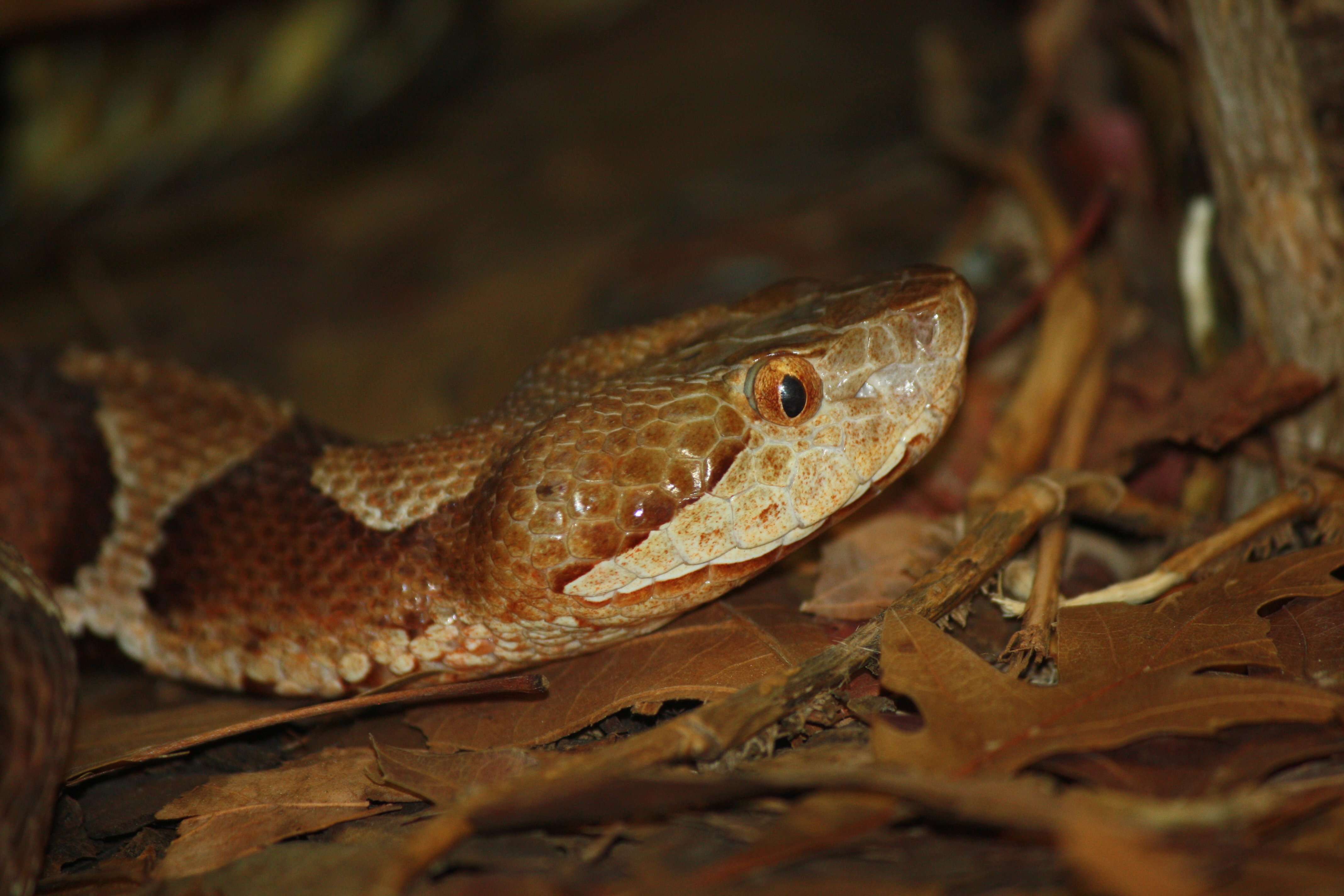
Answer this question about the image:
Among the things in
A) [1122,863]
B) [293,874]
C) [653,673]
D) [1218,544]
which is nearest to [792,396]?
[653,673]

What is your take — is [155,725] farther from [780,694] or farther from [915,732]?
[915,732]

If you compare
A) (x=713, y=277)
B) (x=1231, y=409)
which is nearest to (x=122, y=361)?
(x=713, y=277)

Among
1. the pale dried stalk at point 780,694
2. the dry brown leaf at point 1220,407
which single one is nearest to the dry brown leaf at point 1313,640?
the pale dried stalk at point 780,694

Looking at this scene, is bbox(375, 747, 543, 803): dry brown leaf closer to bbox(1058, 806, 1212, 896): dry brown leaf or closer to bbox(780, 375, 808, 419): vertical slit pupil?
bbox(780, 375, 808, 419): vertical slit pupil

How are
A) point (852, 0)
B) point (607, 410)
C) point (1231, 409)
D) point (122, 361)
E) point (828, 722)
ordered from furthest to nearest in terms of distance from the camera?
point (852, 0), point (122, 361), point (1231, 409), point (607, 410), point (828, 722)

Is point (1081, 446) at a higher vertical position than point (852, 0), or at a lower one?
lower

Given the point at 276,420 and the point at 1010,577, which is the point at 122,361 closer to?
the point at 276,420

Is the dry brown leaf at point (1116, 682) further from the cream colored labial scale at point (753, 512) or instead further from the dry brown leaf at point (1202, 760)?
the cream colored labial scale at point (753, 512)
